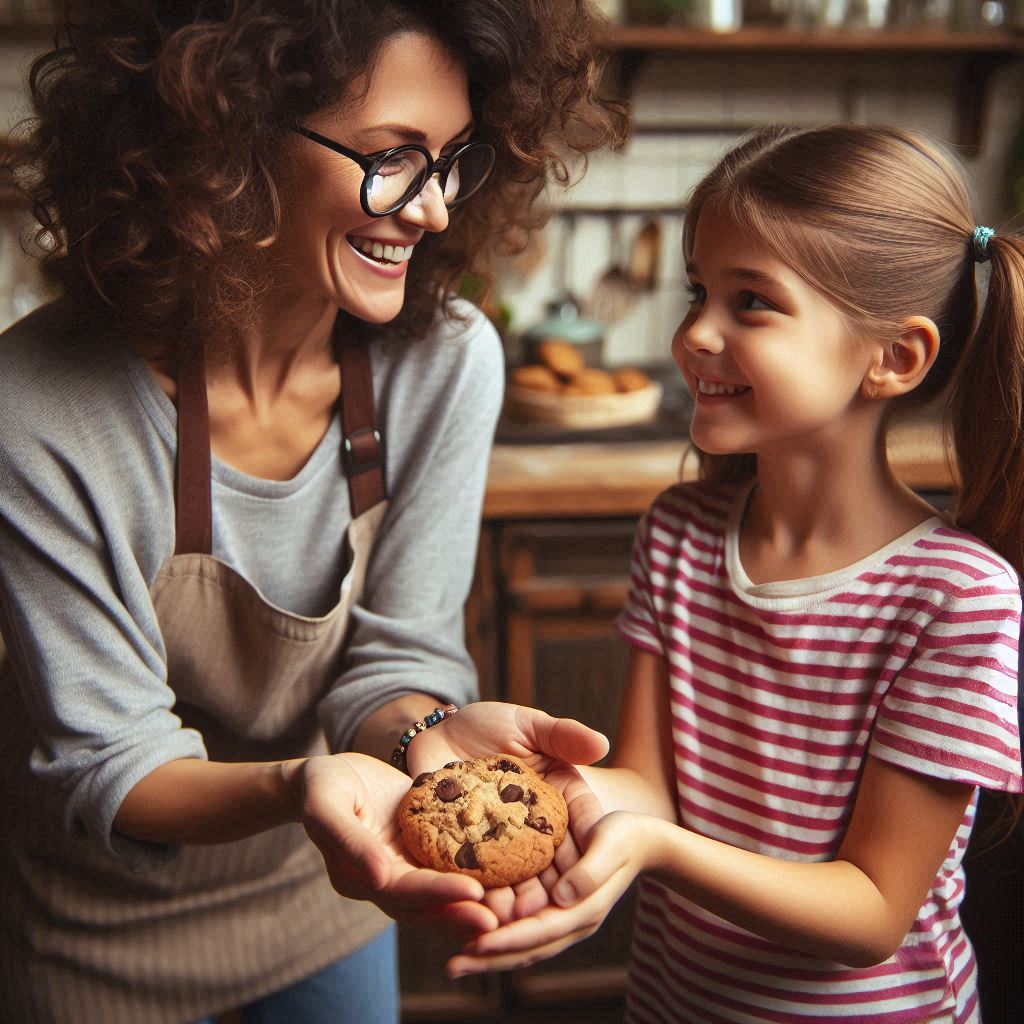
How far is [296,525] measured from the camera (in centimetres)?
122

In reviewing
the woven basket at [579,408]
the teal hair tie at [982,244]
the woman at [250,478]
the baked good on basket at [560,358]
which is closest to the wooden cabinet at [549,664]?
the woven basket at [579,408]

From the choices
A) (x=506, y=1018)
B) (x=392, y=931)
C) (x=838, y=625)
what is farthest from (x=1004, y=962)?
(x=506, y=1018)

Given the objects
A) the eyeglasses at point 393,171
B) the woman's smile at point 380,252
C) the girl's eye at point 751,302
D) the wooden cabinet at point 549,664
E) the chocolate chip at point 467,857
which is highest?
the eyeglasses at point 393,171

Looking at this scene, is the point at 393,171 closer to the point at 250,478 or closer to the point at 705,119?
the point at 250,478

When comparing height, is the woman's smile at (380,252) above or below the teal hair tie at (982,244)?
below

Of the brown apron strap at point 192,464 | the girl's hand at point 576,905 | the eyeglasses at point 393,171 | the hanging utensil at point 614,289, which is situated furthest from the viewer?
the hanging utensil at point 614,289

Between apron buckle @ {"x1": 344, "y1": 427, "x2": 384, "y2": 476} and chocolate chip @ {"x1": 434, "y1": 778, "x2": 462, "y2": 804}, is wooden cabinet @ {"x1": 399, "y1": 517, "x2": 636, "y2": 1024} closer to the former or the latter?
apron buckle @ {"x1": 344, "y1": 427, "x2": 384, "y2": 476}

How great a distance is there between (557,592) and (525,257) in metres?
1.04

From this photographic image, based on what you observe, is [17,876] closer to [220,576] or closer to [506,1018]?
[220,576]

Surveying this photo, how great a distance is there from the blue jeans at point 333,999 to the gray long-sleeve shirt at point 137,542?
321mm

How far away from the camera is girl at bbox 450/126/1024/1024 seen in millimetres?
918

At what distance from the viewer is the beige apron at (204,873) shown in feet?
3.91

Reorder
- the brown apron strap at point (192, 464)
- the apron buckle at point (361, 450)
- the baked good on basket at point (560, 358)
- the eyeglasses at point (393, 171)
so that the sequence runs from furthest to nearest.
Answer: the baked good on basket at point (560, 358)
the apron buckle at point (361, 450)
the brown apron strap at point (192, 464)
the eyeglasses at point (393, 171)

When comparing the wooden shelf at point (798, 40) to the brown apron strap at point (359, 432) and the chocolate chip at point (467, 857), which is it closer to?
the brown apron strap at point (359, 432)
